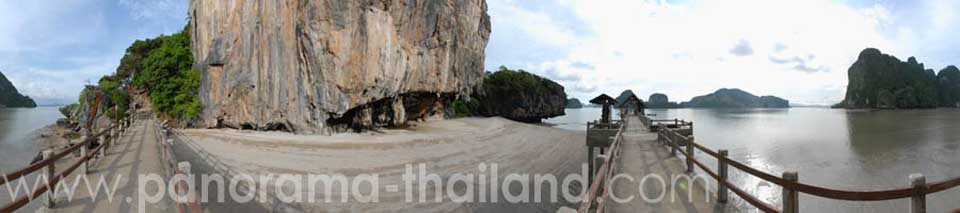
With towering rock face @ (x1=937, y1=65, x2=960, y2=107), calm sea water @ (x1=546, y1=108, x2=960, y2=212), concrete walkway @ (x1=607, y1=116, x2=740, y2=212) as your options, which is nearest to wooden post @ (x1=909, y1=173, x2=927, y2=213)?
concrete walkway @ (x1=607, y1=116, x2=740, y2=212)

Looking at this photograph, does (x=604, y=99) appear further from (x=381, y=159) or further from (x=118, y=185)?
(x=118, y=185)

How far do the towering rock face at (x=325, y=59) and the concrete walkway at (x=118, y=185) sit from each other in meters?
10.9

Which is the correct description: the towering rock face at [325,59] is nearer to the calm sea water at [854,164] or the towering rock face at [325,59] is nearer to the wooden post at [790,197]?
the calm sea water at [854,164]

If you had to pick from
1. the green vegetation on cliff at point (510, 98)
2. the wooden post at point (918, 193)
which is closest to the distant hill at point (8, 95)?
the green vegetation on cliff at point (510, 98)

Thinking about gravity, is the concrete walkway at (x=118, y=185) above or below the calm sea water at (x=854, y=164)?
above

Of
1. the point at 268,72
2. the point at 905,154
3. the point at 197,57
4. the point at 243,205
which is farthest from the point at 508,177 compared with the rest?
the point at 197,57

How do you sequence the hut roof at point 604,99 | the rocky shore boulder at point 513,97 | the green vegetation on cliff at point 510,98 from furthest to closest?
the rocky shore boulder at point 513,97, the green vegetation on cliff at point 510,98, the hut roof at point 604,99

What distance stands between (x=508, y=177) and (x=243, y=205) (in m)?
8.90

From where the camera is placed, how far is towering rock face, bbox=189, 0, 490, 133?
22.7 metres

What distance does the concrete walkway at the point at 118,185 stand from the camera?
6402 mm

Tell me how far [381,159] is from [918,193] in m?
16.7

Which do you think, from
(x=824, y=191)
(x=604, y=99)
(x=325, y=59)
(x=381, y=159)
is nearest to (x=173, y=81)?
(x=325, y=59)

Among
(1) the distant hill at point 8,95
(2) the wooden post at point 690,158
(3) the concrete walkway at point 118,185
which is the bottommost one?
(3) the concrete walkway at point 118,185

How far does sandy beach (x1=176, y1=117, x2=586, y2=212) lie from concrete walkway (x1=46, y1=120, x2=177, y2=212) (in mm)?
1480
